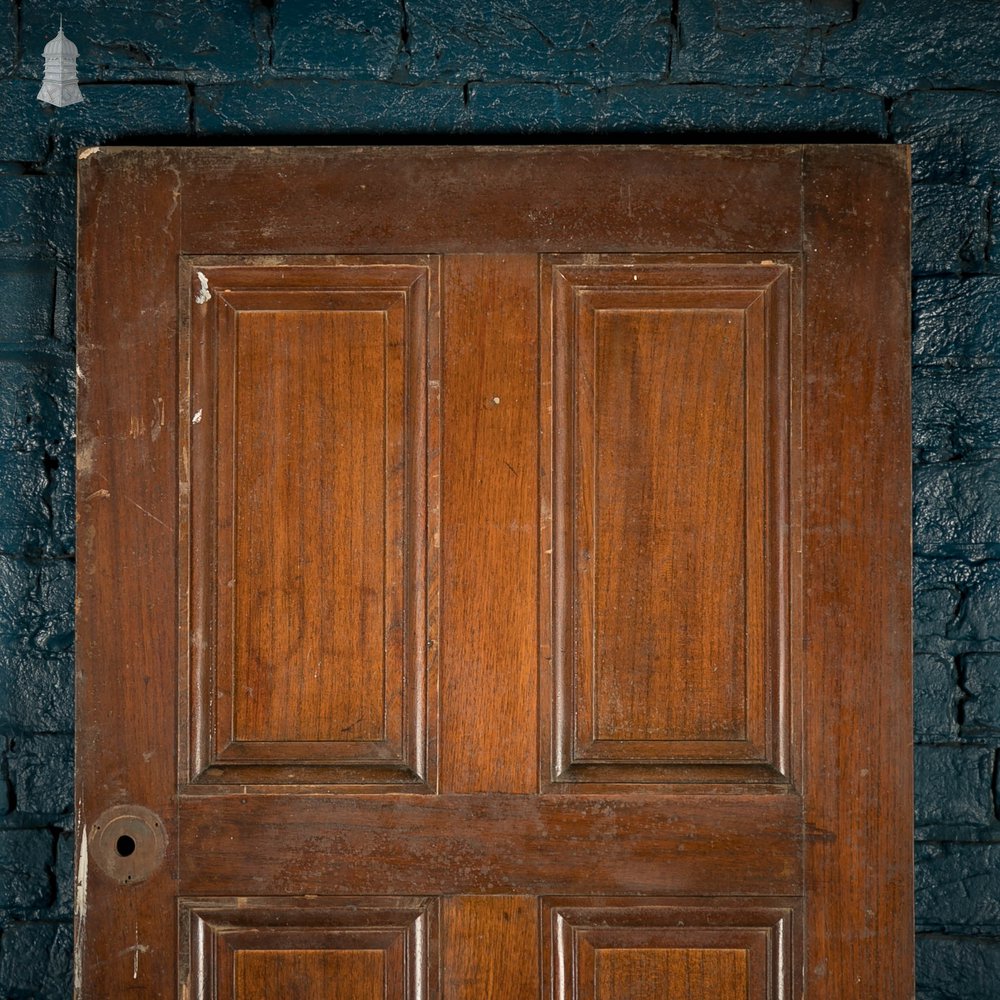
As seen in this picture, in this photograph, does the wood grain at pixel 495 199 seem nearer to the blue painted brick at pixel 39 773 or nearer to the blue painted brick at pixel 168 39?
the blue painted brick at pixel 168 39

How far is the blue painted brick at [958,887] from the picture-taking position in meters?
1.37

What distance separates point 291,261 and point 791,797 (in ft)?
3.18

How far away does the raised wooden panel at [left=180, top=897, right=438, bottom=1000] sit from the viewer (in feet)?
4.22

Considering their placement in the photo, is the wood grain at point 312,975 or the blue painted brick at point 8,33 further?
the blue painted brick at point 8,33

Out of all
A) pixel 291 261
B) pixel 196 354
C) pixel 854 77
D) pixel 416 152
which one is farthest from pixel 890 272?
pixel 196 354

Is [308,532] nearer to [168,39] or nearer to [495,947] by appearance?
[495,947]

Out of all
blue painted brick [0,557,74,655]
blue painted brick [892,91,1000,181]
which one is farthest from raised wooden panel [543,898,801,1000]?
blue painted brick [892,91,1000,181]

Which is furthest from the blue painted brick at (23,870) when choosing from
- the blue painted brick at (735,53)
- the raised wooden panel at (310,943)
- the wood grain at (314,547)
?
the blue painted brick at (735,53)

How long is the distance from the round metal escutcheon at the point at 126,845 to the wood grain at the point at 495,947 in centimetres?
39

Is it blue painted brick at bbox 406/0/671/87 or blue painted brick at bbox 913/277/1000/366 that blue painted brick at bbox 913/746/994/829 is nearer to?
blue painted brick at bbox 913/277/1000/366

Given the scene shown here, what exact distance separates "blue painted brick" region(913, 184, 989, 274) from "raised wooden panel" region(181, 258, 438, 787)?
698 millimetres

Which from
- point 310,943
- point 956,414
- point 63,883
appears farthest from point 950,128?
point 63,883

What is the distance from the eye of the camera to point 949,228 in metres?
1.39

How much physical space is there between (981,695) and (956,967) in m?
0.38
